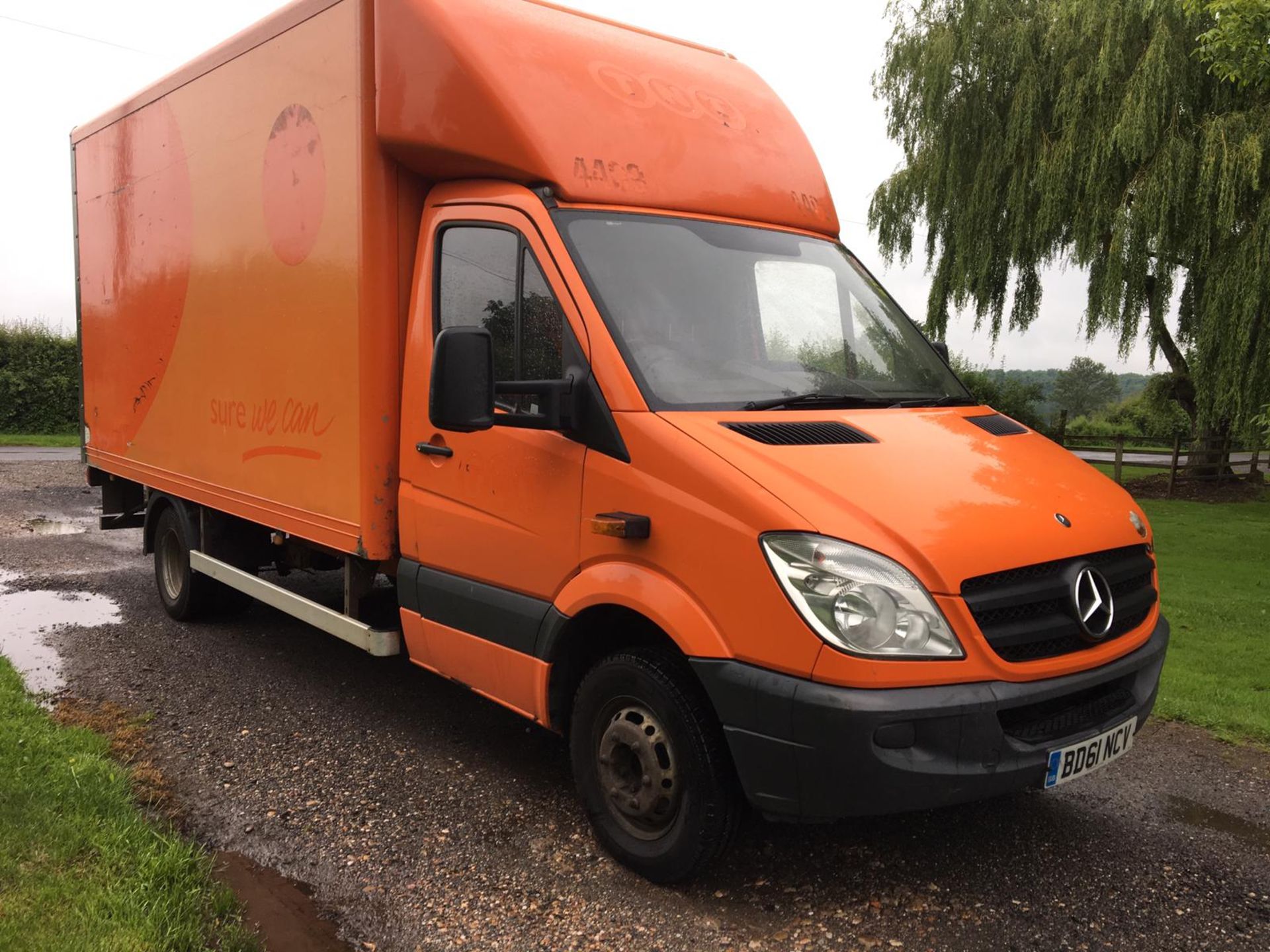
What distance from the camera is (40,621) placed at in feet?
23.9

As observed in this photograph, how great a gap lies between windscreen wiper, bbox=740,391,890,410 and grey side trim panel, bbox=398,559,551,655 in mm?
1110

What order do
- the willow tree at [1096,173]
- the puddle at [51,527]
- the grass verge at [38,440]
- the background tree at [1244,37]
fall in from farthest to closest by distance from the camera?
the grass verge at [38,440]
the willow tree at [1096,173]
the puddle at [51,527]
the background tree at [1244,37]

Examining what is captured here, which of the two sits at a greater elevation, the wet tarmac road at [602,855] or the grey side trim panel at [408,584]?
the grey side trim panel at [408,584]

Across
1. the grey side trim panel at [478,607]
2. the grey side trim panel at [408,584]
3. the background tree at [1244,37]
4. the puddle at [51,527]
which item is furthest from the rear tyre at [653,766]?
the puddle at [51,527]

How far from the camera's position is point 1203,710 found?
19.1 feet

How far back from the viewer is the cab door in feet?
12.6

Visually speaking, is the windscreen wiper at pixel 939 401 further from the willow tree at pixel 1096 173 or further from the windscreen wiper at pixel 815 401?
the willow tree at pixel 1096 173

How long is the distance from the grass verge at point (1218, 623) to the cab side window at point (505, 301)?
430 centimetres

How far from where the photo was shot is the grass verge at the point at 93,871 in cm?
312

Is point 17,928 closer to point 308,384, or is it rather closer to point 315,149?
point 308,384

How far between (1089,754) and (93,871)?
11.2 feet

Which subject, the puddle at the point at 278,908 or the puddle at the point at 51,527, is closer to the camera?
the puddle at the point at 278,908

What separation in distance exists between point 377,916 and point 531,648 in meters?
1.09

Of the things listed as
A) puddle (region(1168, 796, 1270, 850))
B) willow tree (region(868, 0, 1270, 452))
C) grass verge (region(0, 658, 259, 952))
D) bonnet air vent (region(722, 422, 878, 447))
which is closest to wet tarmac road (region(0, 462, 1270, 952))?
puddle (region(1168, 796, 1270, 850))
